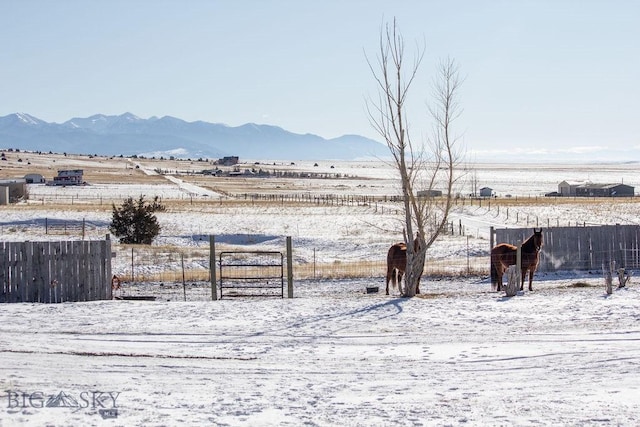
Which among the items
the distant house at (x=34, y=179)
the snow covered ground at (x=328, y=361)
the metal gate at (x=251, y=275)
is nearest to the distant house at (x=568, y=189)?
the distant house at (x=34, y=179)

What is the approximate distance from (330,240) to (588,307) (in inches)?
1076

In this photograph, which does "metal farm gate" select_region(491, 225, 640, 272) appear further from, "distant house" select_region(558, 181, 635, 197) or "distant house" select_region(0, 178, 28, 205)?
"distant house" select_region(558, 181, 635, 197)

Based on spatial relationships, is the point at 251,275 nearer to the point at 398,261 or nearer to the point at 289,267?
the point at 398,261

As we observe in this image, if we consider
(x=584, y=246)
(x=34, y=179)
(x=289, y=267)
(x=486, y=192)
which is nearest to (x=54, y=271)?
(x=289, y=267)

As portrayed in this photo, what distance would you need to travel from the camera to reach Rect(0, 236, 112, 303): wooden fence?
1877cm

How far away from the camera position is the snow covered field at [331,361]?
927 centimetres

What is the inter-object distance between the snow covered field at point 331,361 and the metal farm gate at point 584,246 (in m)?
7.16

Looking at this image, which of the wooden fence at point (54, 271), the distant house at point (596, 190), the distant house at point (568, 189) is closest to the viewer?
the wooden fence at point (54, 271)

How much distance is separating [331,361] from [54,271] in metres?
9.32

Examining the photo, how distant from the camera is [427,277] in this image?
27.8 metres

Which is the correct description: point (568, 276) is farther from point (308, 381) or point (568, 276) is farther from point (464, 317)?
point (308, 381)

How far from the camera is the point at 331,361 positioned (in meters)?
12.5

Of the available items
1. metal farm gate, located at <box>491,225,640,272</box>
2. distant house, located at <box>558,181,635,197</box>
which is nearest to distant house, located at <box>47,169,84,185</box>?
distant house, located at <box>558,181,635,197</box>

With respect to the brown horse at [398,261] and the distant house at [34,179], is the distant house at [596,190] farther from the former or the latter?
the brown horse at [398,261]
